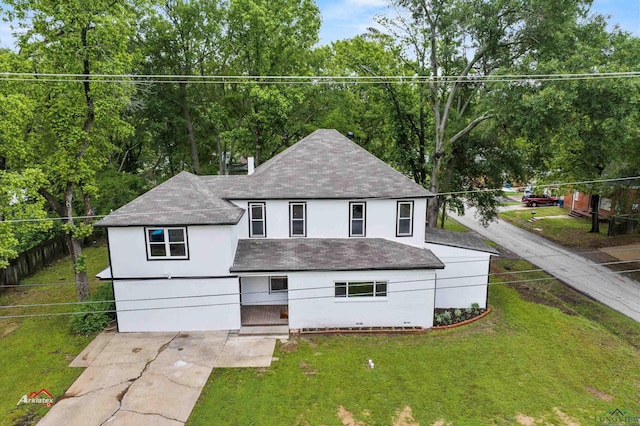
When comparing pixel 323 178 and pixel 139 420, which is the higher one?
pixel 323 178

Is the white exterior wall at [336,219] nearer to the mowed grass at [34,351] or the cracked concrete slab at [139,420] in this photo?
the mowed grass at [34,351]

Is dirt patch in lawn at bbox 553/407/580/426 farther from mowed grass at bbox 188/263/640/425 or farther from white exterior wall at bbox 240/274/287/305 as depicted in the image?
white exterior wall at bbox 240/274/287/305

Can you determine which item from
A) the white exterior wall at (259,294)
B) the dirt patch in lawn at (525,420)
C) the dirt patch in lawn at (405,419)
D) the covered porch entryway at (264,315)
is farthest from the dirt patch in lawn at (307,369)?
the dirt patch in lawn at (525,420)

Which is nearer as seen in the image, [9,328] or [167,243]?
[167,243]

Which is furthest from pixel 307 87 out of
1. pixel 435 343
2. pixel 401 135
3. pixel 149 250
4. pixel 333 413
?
pixel 333 413

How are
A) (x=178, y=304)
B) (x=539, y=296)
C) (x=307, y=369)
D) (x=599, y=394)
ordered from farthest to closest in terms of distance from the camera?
(x=539, y=296) → (x=178, y=304) → (x=307, y=369) → (x=599, y=394)

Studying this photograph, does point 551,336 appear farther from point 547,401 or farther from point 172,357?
point 172,357

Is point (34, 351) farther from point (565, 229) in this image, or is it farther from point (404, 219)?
point (565, 229)

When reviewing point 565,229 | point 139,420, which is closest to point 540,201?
point 565,229
